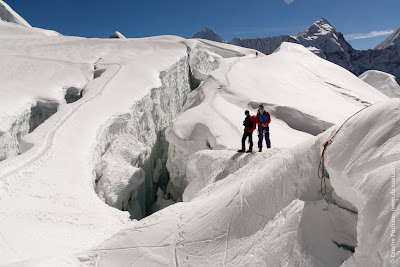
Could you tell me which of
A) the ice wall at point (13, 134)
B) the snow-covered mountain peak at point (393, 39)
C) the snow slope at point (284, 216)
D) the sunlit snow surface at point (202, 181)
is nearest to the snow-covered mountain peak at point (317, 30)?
the snow-covered mountain peak at point (393, 39)

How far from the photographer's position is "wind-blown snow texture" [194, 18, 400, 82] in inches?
2402

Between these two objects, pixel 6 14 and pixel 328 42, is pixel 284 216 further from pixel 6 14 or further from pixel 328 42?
pixel 328 42

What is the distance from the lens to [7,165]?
6.40 metres

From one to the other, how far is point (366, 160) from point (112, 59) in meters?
17.2

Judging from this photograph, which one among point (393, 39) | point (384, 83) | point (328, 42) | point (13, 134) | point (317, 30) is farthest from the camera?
point (317, 30)

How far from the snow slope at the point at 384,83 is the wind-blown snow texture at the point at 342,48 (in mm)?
23433

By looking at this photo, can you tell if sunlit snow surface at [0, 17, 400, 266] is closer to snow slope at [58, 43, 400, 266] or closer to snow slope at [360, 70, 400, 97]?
snow slope at [58, 43, 400, 266]

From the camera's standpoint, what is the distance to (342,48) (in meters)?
65.1

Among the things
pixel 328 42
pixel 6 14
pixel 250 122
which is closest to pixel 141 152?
pixel 250 122

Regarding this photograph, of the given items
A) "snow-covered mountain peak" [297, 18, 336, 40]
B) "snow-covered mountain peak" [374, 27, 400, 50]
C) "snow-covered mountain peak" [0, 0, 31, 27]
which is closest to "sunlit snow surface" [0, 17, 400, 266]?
"snow-covered mountain peak" [0, 0, 31, 27]

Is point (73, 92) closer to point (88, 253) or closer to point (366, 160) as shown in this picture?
point (88, 253)

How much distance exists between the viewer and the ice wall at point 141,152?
8599 mm

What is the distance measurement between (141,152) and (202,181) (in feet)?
12.4

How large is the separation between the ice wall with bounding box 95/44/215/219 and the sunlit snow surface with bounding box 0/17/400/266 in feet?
0.37
